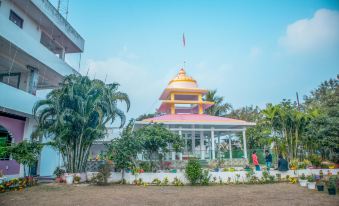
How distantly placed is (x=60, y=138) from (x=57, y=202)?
15.4 ft

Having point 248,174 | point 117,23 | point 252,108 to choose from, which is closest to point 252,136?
point 252,108

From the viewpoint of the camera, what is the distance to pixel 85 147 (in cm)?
1303

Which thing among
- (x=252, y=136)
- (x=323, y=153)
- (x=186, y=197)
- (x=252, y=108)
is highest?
(x=252, y=108)

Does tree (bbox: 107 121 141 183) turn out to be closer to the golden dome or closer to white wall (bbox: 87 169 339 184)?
white wall (bbox: 87 169 339 184)

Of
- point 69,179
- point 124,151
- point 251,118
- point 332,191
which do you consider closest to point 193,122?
point 124,151

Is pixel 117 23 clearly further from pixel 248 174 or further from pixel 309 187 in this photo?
pixel 309 187

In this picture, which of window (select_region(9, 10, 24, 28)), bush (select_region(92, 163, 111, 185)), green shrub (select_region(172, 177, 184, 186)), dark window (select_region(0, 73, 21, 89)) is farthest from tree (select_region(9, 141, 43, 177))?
window (select_region(9, 10, 24, 28))

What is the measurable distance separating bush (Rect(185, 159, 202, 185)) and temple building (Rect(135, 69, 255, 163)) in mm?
6562

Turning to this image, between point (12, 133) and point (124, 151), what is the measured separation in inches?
283

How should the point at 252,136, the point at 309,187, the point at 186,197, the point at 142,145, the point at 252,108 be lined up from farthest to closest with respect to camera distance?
the point at 252,108
the point at 252,136
the point at 142,145
the point at 309,187
the point at 186,197

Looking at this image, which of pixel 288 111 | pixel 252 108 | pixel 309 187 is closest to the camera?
pixel 309 187

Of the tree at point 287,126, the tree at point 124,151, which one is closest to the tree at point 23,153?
the tree at point 124,151

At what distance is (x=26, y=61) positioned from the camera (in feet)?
48.1

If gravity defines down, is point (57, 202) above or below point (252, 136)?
below
